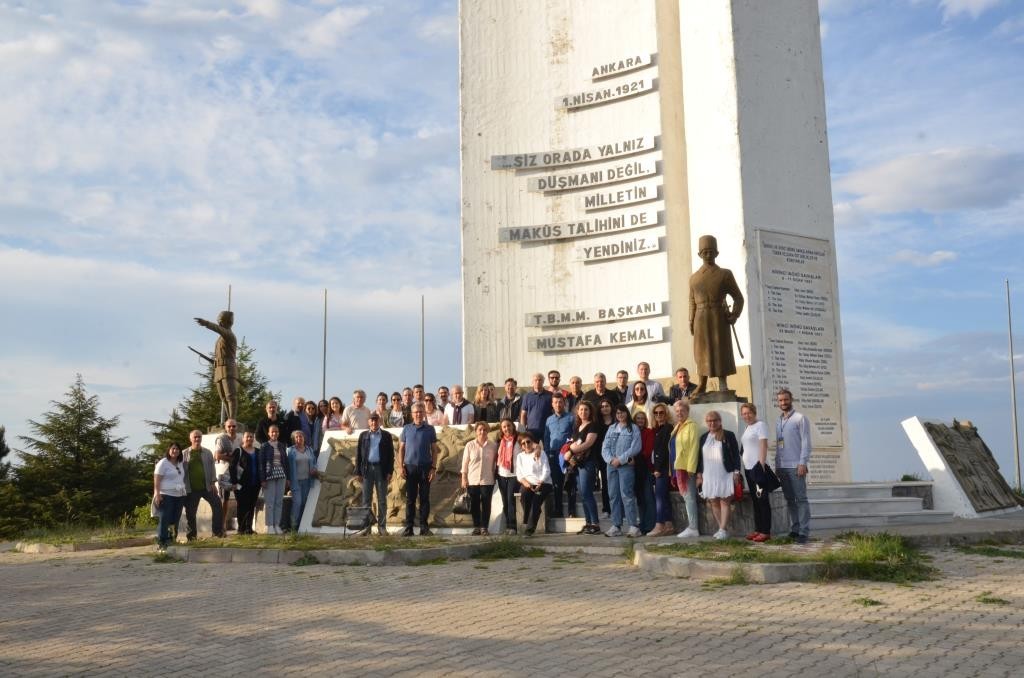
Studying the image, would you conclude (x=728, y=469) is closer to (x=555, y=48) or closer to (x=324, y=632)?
(x=324, y=632)

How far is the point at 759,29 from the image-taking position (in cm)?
1695

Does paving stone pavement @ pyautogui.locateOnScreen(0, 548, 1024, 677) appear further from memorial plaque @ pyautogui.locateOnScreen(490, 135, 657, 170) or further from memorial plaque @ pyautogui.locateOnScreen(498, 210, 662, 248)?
memorial plaque @ pyautogui.locateOnScreen(490, 135, 657, 170)

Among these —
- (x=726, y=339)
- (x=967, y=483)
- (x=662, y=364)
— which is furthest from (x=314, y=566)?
(x=967, y=483)

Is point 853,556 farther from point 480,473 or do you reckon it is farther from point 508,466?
point 480,473

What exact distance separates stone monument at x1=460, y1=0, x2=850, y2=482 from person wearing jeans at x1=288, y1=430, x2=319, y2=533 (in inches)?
180

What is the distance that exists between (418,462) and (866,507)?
5984 mm

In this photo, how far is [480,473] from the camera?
13211 millimetres

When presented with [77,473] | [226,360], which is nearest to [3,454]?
[77,473]

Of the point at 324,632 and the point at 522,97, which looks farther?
the point at 522,97

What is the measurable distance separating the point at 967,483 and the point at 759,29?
7757 millimetres

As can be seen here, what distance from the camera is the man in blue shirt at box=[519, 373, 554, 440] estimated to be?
1366 centimetres

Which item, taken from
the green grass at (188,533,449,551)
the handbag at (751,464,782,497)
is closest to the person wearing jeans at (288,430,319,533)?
the green grass at (188,533,449,551)

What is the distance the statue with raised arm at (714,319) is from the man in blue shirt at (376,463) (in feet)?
13.3

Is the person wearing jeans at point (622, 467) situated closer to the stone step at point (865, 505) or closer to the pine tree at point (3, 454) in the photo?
the stone step at point (865, 505)
